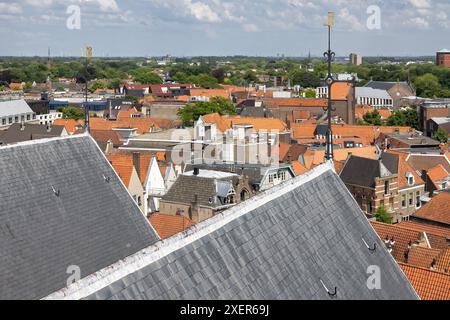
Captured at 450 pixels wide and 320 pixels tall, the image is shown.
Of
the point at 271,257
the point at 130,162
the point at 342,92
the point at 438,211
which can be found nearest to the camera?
the point at 271,257

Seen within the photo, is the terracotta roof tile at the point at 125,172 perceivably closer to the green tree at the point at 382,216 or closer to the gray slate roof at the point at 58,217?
the gray slate roof at the point at 58,217

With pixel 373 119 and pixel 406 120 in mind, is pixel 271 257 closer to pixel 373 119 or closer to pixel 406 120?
pixel 373 119

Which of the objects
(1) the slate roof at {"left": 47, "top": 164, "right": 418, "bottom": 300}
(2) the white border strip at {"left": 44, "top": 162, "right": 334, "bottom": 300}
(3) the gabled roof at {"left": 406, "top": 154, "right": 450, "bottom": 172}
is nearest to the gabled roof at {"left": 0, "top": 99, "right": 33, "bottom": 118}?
(3) the gabled roof at {"left": 406, "top": 154, "right": 450, "bottom": 172}

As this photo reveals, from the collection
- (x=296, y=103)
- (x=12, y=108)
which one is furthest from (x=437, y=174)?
(x=296, y=103)

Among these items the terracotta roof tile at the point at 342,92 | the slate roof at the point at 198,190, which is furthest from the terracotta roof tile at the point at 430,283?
the terracotta roof tile at the point at 342,92
